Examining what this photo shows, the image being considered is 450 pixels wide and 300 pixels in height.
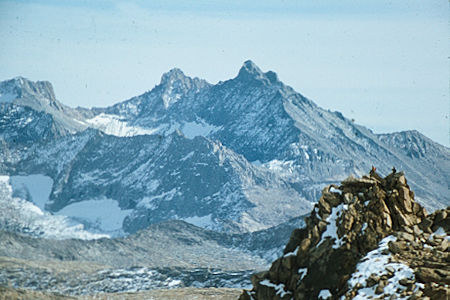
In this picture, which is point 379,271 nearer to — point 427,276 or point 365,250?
point 427,276

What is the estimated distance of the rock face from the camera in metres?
67.1

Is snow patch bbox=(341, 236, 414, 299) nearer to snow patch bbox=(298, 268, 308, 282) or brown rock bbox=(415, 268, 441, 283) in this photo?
brown rock bbox=(415, 268, 441, 283)

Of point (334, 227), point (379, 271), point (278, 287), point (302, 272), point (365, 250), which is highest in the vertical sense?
point (334, 227)

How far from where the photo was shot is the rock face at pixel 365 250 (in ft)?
220

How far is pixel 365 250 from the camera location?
72.4 meters

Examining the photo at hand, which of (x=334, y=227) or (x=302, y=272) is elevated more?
(x=334, y=227)

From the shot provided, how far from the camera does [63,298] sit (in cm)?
15525

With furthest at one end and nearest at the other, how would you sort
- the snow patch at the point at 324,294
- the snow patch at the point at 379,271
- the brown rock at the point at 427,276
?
the snow patch at the point at 324,294
the snow patch at the point at 379,271
the brown rock at the point at 427,276

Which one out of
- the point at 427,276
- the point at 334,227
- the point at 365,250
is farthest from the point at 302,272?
the point at 427,276

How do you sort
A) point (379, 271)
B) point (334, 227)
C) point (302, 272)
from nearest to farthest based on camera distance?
1. point (379, 271)
2. point (302, 272)
3. point (334, 227)

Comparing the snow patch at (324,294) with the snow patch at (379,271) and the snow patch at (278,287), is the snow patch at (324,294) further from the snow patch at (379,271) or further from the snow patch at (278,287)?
the snow patch at (278,287)

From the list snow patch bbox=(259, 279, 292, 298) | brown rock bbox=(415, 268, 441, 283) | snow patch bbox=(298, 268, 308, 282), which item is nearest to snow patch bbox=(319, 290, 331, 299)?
snow patch bbox=(298, 268, 308, 282)

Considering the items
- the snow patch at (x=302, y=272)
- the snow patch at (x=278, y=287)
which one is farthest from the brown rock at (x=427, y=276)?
the snow patch at (x=278, y=287)

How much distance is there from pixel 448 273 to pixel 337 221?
11183 millimetres
